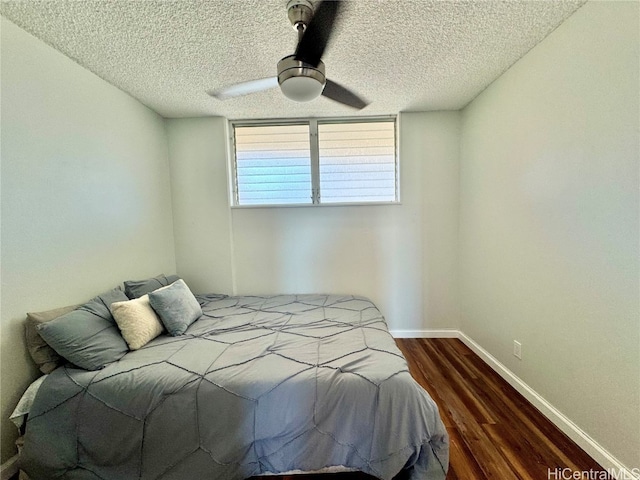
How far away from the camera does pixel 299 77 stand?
128 cm

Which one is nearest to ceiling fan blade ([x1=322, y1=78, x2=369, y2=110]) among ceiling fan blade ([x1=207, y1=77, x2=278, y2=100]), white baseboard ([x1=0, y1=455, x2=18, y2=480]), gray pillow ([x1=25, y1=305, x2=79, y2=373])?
ceiling fan blade ([x1=207, y1=77, x2=278, y2=100])

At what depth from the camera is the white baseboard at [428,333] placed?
9.17 feet

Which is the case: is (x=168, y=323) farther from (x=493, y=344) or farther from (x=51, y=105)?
(x=493, y=344)

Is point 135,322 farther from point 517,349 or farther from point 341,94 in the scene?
point 517,349

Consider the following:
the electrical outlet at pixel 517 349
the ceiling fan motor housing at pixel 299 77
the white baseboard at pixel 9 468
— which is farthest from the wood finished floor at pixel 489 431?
the ceiling fan motor housing at pixel 299 77

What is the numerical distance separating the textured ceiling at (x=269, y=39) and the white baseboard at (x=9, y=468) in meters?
2.46

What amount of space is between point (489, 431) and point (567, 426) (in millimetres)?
448

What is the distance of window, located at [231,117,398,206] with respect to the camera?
112 inches

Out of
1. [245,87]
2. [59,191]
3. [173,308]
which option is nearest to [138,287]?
[173,308]

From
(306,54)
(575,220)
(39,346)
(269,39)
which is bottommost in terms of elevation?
(39,346)

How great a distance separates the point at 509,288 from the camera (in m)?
2.00

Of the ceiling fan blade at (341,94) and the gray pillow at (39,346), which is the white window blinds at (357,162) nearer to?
the ceiling fan blade at (341,94)

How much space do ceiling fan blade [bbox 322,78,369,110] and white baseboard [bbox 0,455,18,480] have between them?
282cm

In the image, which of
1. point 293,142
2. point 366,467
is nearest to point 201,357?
point 366,467
